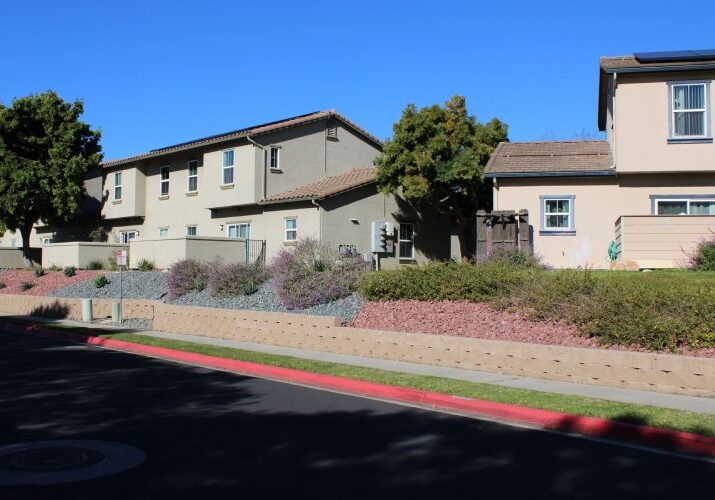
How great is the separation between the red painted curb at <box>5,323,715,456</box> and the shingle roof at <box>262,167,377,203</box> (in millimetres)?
12728

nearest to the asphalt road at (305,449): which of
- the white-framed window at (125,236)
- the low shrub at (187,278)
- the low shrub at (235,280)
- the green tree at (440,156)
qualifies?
the low shrub at (235,280)

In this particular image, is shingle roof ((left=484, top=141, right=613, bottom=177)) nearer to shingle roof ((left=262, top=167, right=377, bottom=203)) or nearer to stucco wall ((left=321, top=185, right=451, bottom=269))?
stucco wall ((left=321, top=185, right=451, bottom=269))

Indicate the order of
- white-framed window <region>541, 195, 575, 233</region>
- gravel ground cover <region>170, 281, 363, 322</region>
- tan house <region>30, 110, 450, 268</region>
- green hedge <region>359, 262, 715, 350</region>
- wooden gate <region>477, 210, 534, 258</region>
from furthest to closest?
tan house <region>30, 110, 450, 268</region> < white-framed window <region>541, 195, 575, 233</region> < wooden gate <region>477, 210, 534, 258</region> < gravel ground cover <region>170, 281, 363, 322</region> < green hedge <region>359, 262, 715, 350</region>

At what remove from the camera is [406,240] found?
30.2 meters

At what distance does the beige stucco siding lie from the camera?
67.2 feet

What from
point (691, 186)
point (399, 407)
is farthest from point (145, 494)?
point (691, 186)

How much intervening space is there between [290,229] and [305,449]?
2147cm

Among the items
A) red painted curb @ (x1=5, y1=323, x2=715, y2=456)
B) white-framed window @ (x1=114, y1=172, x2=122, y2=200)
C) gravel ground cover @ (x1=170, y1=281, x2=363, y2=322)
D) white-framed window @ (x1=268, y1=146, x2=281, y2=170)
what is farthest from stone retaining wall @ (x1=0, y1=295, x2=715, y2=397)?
white-framed window @ (x1=114, y1=172, x2=122, y2=200)

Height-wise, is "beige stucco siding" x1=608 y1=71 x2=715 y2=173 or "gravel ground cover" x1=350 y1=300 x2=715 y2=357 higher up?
"beige stucco siding" x1=608 y1=71 x2=715 y2=173

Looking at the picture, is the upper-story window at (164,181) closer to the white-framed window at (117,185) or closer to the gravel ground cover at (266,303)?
the white-framed window at (117,185)

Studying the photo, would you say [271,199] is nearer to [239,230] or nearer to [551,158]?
[239,230]

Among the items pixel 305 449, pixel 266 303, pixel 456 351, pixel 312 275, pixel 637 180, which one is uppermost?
pixel 637 180

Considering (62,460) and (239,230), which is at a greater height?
(239,230)

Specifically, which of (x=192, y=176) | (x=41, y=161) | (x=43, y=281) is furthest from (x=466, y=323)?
(x=41, y=161)
